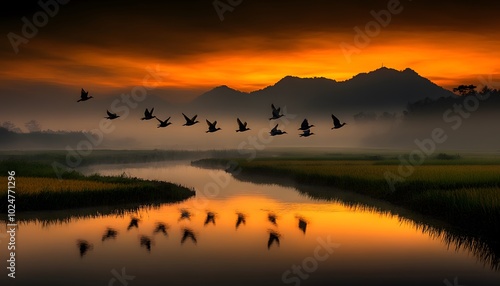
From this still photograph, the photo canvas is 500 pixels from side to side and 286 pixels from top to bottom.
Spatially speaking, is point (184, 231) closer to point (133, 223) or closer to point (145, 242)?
point (145, 242)

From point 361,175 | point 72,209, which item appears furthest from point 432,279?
Result: point 361,175

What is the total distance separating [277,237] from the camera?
82.5 ft

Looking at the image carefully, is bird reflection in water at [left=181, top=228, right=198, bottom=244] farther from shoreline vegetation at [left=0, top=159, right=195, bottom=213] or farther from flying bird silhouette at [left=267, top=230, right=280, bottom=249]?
shoreline vegetation at [left=0, top=159, right=195, bottom=213]

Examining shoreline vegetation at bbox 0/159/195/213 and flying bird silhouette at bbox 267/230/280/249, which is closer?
flying bird silhouette at bbox 267/230/280/249

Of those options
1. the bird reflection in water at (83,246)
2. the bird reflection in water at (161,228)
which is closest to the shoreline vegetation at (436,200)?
the bird reflection in water at (161,228)

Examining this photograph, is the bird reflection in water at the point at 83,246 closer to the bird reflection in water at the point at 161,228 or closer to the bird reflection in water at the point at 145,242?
the bird reflection in water at the point at 145,242

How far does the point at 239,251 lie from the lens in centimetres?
2211

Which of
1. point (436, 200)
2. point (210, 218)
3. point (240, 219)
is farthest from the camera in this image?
point (436, 200)

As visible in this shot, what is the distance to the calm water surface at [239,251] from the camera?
18062 mm

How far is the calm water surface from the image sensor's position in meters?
18.1

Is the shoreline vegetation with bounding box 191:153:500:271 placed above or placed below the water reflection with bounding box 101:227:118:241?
above

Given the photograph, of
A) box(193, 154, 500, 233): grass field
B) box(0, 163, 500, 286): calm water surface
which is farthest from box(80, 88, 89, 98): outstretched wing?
box(193, 154, 500, 233): grass field

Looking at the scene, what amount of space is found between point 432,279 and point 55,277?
11.6m

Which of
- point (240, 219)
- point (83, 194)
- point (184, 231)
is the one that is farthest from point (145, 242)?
point (83, 194)
